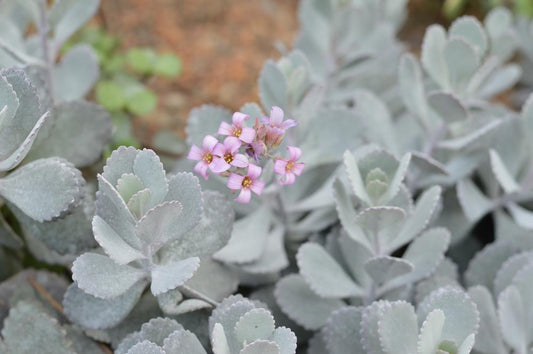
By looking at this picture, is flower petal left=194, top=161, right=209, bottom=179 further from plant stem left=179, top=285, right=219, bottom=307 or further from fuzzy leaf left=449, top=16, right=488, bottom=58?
fuzzy leaf left=449, top=16, right=488, bottom=58

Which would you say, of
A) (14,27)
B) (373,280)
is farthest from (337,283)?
(14,27)

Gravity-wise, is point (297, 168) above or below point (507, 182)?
above

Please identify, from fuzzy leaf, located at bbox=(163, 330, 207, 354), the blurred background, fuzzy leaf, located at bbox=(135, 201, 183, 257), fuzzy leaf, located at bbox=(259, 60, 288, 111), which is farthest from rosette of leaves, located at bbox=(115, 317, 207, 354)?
the blurred background

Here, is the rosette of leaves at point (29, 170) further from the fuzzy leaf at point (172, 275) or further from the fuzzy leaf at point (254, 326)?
the fuzzy leaf at point (254, 326)

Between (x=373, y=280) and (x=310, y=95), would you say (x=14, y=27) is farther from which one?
(x=373, y=280)

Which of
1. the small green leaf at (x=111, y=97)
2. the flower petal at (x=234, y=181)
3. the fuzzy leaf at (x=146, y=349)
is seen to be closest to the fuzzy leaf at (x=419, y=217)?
the flower petal at (x=234, y=181)

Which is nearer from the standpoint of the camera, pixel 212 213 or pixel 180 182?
pixel 180 182

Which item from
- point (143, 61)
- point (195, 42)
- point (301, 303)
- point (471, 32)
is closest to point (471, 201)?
point (471, 32)

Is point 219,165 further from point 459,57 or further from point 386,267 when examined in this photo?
point 459,57
